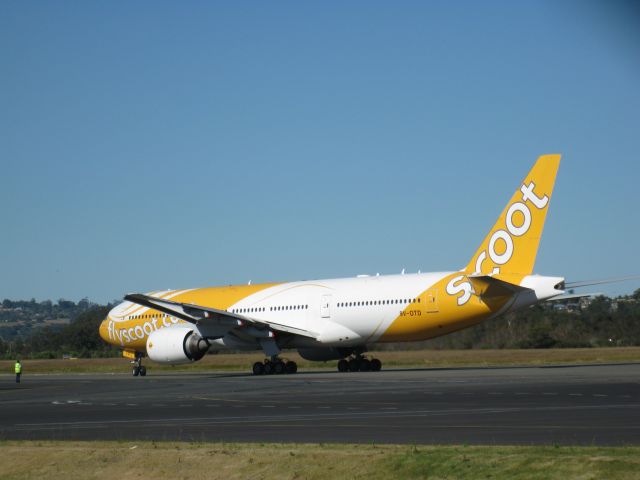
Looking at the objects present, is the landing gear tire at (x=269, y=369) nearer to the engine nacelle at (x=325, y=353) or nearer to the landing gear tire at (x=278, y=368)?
the landing gear tire at (x=278, y=368)

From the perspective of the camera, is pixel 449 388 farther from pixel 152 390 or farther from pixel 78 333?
pixel 78 333

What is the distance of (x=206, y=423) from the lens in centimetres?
2183

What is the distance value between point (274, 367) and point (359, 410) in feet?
72.4

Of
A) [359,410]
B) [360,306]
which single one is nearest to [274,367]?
[360,306]

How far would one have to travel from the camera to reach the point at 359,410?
23750 millimetres

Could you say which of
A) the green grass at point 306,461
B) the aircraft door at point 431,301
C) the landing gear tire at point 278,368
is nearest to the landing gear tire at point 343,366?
the landing gear tire at point 278,368

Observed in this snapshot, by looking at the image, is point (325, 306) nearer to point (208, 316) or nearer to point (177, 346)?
point (208, 316)

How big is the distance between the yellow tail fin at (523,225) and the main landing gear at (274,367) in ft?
31.8

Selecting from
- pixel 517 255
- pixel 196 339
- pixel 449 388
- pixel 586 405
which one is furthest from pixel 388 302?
pixel 586 405

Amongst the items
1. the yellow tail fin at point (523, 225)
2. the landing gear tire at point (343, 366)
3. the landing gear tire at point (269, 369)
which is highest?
the yellow tail fin at point (523, 225)

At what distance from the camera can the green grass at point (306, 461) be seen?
13.5 meters

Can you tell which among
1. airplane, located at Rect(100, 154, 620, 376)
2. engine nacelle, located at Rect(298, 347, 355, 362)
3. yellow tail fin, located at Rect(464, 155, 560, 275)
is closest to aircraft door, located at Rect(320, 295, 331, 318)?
airplane, located at Rect(100, 154, 620, 376)

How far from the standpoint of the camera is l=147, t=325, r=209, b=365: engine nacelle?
45.8 m

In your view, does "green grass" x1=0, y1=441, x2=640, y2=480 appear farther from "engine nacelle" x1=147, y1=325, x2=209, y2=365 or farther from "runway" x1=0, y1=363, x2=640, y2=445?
"engine nacelle" x1=147, y1=325, x2=209, y2=365
